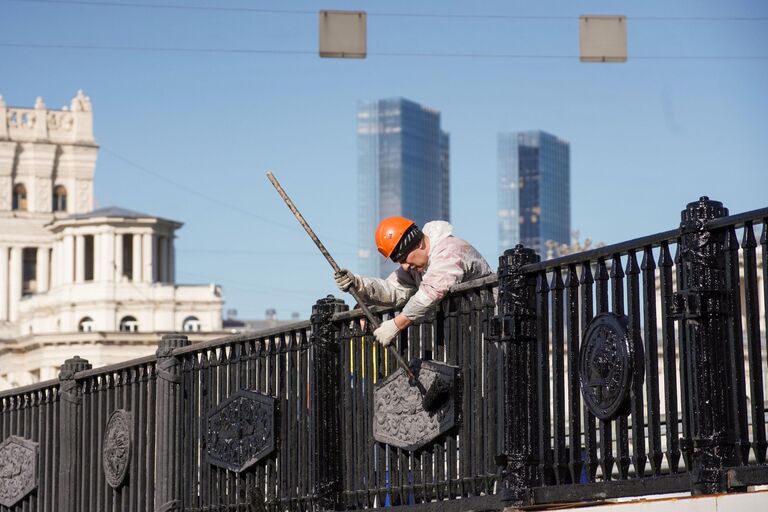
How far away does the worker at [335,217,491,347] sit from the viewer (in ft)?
33.3

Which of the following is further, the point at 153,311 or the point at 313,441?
the point at 153,311

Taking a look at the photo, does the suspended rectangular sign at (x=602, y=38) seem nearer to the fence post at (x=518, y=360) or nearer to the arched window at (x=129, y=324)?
the fence post at (x=518, y=360)

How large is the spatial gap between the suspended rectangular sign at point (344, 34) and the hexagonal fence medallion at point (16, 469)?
17473mm

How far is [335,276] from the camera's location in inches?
432

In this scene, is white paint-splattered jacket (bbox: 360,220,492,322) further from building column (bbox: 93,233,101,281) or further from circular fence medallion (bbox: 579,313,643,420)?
building column (bbox: 93,233,101,281)

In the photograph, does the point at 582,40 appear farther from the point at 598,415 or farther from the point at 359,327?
the point at 598,415

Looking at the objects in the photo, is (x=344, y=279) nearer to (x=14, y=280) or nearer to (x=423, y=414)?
(x=423, y=414)

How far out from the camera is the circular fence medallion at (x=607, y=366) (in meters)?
8.52

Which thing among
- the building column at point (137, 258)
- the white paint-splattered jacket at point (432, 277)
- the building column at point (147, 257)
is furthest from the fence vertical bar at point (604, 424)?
the building column at point (137, 258)

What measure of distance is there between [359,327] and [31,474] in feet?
17.9

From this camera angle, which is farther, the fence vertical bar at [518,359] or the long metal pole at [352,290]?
the long metal pole at [352,290]

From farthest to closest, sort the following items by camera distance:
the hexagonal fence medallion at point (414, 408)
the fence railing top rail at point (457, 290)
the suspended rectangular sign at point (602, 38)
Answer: the suspended rectangular sign at point (602, 38) → the hexagonal fence medallion at point (414, 408) → the fence railing top rail at point (457, 290)

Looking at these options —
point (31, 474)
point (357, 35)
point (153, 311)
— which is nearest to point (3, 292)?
point (153, 311)

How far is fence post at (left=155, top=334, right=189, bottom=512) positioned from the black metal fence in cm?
2
